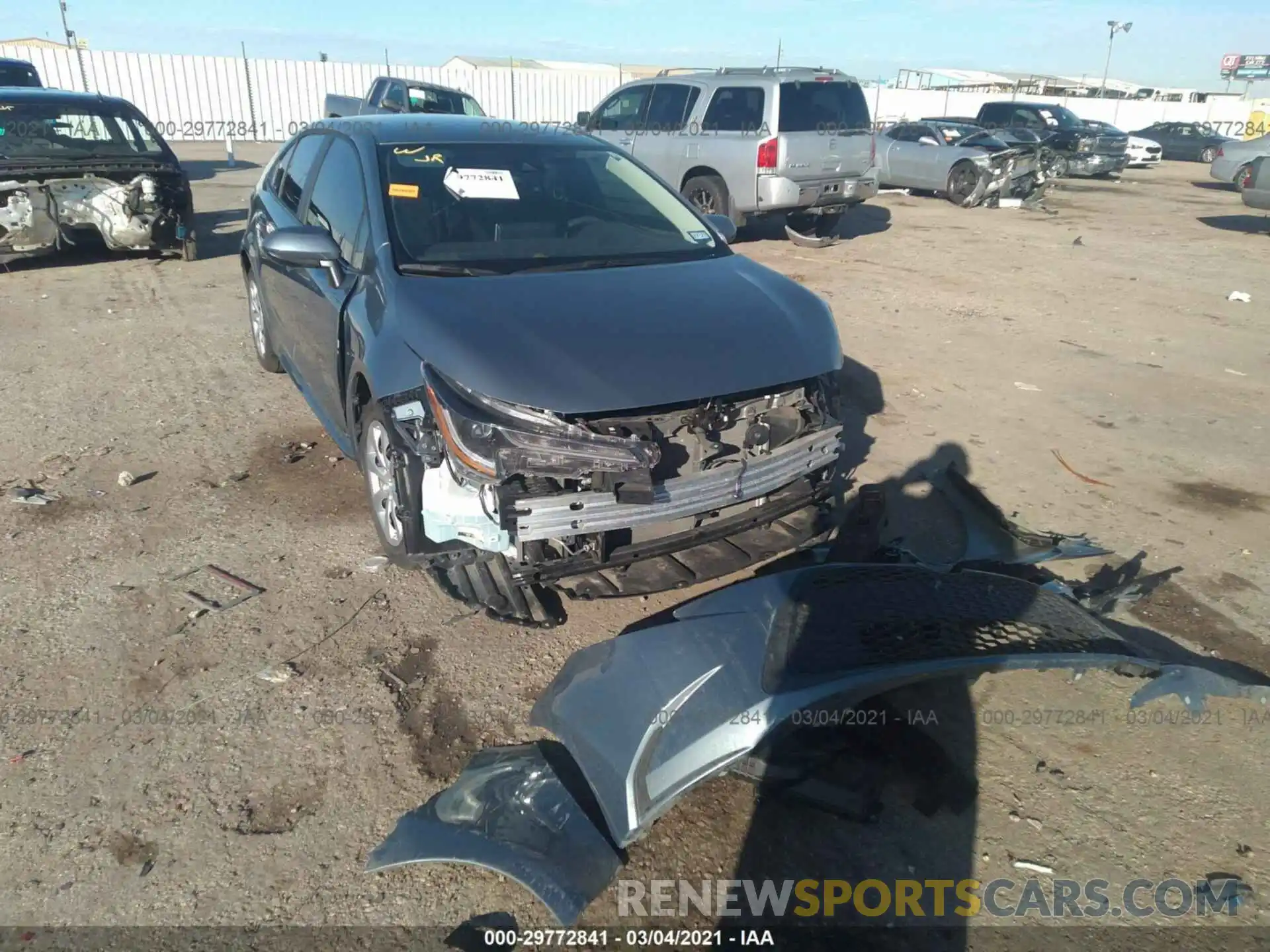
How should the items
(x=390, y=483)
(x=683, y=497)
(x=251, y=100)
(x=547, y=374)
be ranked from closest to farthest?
1. (x=547, y=374)
2. (x=683, y=497)
3. (x=390, y=483)
4. (x=251, y=100)

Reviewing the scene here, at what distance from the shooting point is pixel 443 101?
17.4 m

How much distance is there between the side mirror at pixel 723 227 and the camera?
462 centimetres

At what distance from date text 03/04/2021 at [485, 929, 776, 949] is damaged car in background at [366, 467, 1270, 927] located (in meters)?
0.06

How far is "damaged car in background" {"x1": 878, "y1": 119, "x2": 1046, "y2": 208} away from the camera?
53.7 ft

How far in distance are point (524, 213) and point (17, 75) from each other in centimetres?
1900

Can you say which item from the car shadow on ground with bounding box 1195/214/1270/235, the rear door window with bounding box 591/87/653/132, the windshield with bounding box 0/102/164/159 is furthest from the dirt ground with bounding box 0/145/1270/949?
the car shadow on ground with bounding box 1195/214/1270/235

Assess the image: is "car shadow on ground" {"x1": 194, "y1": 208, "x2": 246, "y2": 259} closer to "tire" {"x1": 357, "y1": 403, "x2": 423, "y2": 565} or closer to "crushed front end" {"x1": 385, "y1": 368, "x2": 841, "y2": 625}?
"tire" {"x1": 357, "y1": 403, "x2": 423, "y2": 565}

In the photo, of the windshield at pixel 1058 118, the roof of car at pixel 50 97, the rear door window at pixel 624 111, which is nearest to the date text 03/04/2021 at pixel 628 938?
the roof of car at pixel 50 97

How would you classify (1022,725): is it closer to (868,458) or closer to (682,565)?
(682,565)

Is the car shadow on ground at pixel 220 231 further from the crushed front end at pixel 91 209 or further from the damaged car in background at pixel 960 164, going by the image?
the damaged car in background at pixel 960 164

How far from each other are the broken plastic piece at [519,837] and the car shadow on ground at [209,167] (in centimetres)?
1826

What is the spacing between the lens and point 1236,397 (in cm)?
636

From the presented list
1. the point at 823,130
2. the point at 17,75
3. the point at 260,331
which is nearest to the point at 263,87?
the point at 17,75

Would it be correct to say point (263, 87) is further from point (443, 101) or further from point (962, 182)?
point (962, 182)
